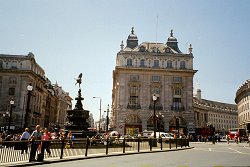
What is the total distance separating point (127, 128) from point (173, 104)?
11.9m

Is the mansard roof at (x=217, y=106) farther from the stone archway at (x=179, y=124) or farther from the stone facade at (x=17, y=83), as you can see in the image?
the stone facade at (x=17, y=83)

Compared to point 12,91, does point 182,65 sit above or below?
above

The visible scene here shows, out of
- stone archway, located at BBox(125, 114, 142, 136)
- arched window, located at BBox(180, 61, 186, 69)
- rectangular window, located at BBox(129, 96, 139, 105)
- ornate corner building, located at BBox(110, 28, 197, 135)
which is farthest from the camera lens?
arched window, located at BBox(180, 61, 186, 69)

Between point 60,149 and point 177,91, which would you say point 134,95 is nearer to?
point 177,91

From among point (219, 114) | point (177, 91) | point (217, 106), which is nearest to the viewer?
point (177, 91)

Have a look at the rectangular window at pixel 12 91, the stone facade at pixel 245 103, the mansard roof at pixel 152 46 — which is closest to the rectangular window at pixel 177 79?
the mansard roof at pixel 152 46

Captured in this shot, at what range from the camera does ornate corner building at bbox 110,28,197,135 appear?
5888 centimetres

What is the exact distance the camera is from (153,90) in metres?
60.7

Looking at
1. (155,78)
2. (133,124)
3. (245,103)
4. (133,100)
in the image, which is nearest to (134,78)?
(155,78)

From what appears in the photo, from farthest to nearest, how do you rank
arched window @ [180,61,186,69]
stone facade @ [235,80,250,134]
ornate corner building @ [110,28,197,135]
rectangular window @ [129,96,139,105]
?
1. stone facade @ [235,80,250,134]
2. arched window @ [180,61,186,69]
3. rectangular window @ [129,96,139,105]
4. ornate corner building @ [110,28,197,135]

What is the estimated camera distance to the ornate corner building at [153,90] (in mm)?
58875

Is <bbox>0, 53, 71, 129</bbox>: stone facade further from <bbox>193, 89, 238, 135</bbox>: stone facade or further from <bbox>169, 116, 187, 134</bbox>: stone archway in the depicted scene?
<bbox>193, 89, 238, 135</bbox>: stone facade

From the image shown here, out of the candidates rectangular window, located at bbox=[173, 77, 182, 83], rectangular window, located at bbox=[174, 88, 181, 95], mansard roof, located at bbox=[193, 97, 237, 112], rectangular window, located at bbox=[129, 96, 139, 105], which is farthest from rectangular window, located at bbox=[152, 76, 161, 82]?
mansard roof, located at bbox=[193, 97, 237, 112]

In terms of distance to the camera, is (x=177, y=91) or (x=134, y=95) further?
(x=177, y=91)
